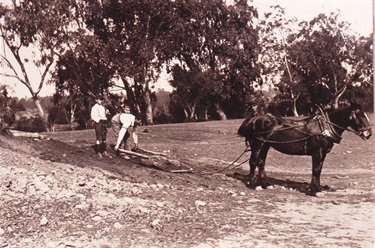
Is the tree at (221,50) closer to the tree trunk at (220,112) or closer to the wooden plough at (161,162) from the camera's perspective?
the tree trunk at (220,112)

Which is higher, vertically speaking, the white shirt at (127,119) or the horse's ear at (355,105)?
the horse's ear at (355,105)

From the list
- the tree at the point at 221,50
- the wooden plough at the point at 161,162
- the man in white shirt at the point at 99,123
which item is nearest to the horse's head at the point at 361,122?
the wooden plough at the point at 161,162

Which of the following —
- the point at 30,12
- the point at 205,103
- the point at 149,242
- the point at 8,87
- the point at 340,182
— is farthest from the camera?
the point at 205,103

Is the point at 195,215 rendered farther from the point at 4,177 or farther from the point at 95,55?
the point at 95,55

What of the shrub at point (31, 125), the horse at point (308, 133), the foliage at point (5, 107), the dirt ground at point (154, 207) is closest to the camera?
the dirt ground at point (154, 207)

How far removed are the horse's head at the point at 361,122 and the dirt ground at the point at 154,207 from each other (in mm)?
1407

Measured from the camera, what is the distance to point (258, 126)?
35.7ft

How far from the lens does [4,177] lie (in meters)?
7.75

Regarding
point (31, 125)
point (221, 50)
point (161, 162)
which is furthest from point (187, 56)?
point (161, 162)

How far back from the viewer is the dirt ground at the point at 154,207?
623 centimetres

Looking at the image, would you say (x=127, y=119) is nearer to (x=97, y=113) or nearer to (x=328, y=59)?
(x=97, y=113)

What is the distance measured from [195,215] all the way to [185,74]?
122 ft

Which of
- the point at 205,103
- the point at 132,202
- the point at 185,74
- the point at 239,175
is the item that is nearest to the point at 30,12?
the point at 185,74

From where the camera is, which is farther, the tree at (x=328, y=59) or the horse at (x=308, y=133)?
the tree at (x=328, y=59)
